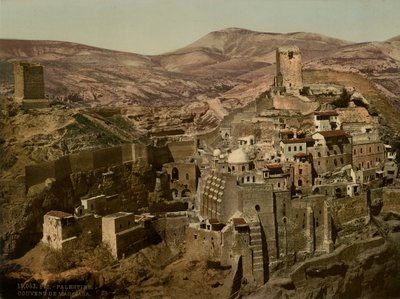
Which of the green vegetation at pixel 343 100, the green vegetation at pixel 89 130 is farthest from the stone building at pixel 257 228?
the green vegetation at pixel 343 100

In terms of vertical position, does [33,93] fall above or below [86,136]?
above

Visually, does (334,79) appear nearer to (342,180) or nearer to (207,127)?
(207,127)

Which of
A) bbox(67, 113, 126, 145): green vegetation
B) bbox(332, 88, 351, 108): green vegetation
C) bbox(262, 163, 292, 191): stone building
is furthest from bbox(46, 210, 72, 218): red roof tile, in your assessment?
bbox(332, 88, 351, 108): green vegetation

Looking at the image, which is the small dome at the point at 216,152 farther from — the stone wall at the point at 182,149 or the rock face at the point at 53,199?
the rock face at the point at 53,199

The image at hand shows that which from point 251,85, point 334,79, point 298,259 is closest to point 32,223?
point 298,259

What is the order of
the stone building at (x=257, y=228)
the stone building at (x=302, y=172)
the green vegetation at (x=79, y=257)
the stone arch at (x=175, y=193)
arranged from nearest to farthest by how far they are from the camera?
1. the green vegetation at (x=79, y=257)
2. the stone building at (x=257, y=228)
3. the stone building at (x=302, y=172)
4. the stone arch at (x=175, y=193)

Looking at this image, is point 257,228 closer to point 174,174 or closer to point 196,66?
point 174,174
